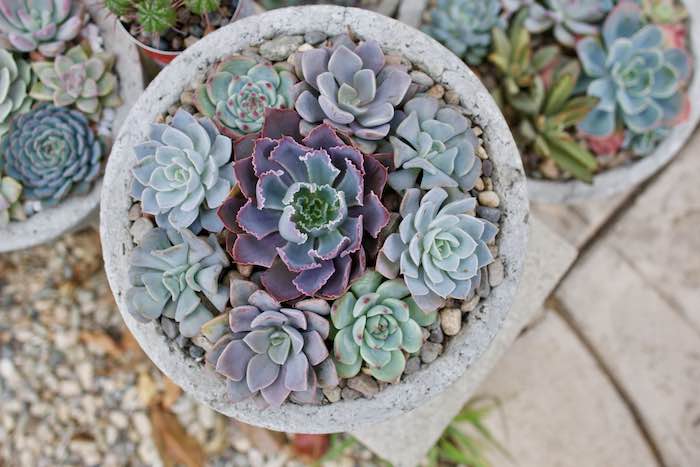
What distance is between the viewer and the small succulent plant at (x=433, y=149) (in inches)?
45.4

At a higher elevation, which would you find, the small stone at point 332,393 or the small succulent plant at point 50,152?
the small stone at point 332,393

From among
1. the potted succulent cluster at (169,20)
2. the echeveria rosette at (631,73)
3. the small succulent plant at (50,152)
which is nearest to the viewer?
the potted succulent cluster at (169,20)

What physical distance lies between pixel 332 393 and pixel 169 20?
787 millimetres

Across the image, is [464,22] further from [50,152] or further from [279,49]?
[50,152]

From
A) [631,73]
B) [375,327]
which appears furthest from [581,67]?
[375,327]

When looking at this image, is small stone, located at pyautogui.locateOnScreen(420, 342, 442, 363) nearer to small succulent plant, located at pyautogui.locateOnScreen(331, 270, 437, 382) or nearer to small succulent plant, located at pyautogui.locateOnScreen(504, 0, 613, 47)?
small succulent plant, located at pyautogui.locateOnScreen(331, 270, 437, 382)

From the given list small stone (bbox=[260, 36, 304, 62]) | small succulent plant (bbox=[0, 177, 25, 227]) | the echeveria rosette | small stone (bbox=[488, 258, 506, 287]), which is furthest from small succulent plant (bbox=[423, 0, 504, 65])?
small succulent plant (bbox=[0, 177, 25, 227])

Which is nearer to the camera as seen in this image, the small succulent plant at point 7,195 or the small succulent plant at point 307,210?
the small succulent plant at point 307,210

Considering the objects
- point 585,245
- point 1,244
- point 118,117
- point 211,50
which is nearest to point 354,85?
point 211,50

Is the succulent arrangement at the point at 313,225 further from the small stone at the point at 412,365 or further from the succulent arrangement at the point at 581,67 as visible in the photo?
the succulent arrangement at the point at 581,67

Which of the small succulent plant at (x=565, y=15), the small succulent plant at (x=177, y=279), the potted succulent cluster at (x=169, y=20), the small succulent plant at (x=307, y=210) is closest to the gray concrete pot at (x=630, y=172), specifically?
the small succulent plant at (x=565, y=15)

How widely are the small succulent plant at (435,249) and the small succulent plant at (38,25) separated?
2.83 feet

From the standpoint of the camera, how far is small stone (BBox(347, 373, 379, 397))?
1194mm

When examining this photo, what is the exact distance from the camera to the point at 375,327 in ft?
3.72
